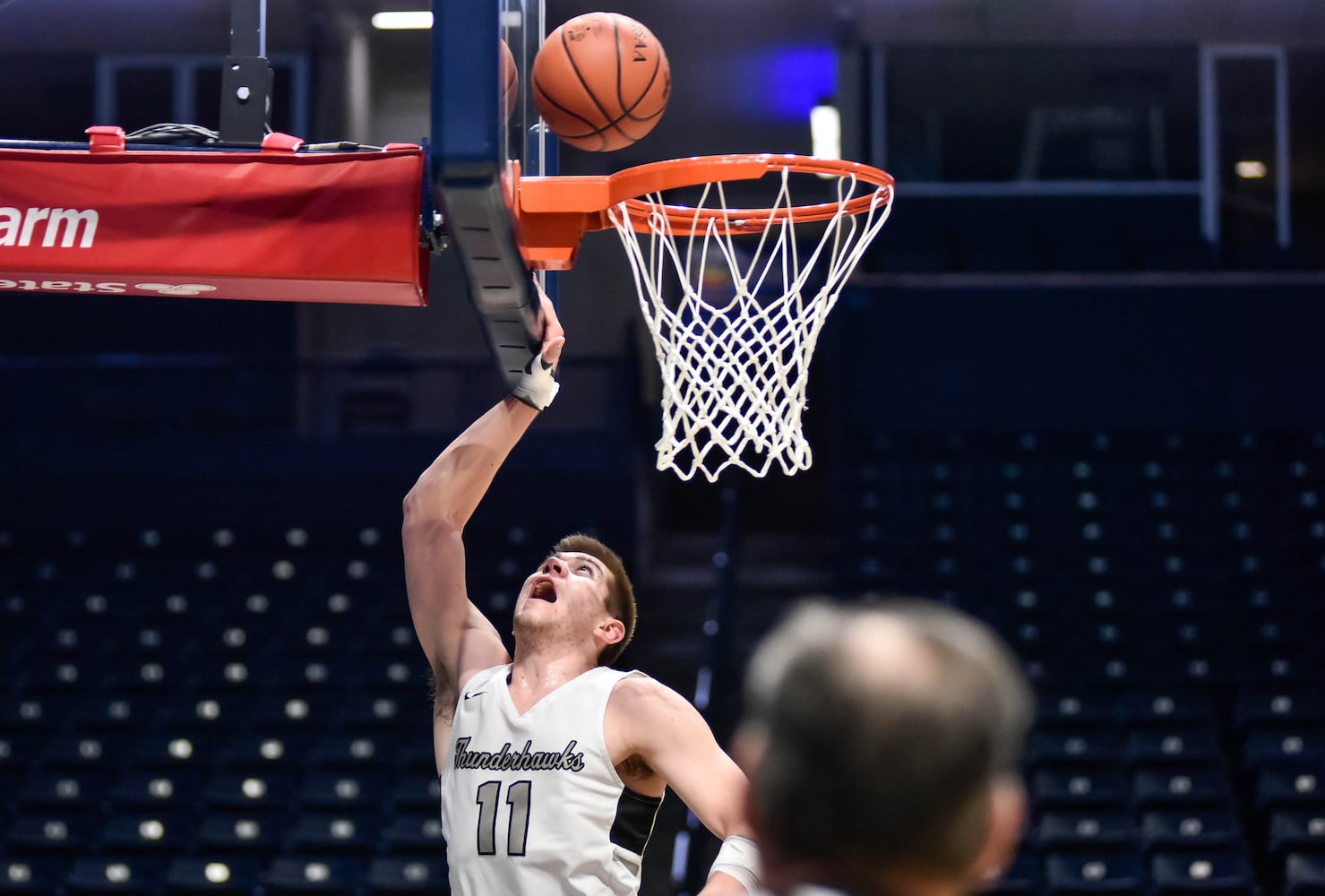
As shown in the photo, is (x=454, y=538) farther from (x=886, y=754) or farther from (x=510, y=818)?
(x=886, y=754)

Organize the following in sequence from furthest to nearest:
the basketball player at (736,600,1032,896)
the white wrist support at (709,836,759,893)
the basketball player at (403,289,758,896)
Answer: the basketball player at (403,289,758,896), the white wrist support at (709,836,759,893), the basketball player at (736,600,1032,896)

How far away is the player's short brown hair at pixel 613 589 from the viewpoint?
3232 millimetres

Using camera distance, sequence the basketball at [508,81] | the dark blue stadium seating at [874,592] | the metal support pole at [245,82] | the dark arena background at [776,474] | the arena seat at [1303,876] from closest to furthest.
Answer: the basketball at [508,81] → the metal support pole at [245,82] → the arena seat at [1303,876] → the dark blue stadium seating at [874,592] → the dark arena background at [776,474]

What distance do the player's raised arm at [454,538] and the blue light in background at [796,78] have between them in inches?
355

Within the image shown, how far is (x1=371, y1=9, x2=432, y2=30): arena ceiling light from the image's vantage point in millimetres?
11273

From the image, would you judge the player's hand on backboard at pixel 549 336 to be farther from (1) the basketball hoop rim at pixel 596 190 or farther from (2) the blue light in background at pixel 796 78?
(2) the blue light in background at pixel 796 78

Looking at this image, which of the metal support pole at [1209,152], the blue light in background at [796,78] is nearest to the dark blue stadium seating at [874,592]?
the metal support pole at [1209,152]

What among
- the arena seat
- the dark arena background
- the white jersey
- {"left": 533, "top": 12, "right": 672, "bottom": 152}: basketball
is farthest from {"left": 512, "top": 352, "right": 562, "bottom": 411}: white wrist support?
the arena seat

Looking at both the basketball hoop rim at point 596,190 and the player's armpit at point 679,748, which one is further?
the basketball hoop rim at point 596,190

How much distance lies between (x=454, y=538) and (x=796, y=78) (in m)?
9.87

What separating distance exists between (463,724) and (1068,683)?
6170mm

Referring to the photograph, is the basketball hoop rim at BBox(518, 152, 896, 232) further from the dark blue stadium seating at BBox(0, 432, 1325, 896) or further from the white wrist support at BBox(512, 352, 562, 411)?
the dark blue stadium seating at BBox(0, 432, 1325, 896)

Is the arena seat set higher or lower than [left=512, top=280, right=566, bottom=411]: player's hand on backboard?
lower

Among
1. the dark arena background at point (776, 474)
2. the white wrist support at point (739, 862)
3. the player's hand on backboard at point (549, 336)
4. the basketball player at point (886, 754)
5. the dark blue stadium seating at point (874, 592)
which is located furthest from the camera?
the dark arena background at point (776, 474)
